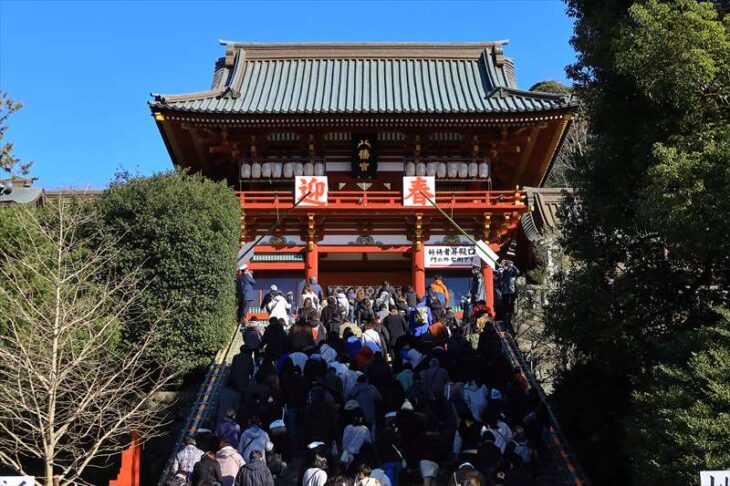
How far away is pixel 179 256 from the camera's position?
58.5 ft

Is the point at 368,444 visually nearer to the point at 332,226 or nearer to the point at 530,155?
the point at 332,226

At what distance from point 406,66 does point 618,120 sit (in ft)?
60.0

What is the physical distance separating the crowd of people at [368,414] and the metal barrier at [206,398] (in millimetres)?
1229

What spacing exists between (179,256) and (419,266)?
396 inches

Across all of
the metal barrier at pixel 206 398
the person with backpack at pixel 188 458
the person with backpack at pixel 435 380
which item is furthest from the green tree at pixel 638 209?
the metal barrier at pixel 206 398

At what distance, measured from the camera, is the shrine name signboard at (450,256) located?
2623cm

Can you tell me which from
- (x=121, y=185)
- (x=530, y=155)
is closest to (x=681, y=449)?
(x=121, y=185)

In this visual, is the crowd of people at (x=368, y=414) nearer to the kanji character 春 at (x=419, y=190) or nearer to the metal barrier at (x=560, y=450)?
the metal barrier at (x=560, y=450)

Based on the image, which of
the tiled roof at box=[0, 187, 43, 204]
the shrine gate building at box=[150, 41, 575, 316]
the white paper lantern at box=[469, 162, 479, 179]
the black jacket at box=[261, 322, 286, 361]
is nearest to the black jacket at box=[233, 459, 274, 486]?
the black jacket at box=[261, 322, 286, 361]

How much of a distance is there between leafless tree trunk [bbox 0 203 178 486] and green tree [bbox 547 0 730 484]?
22.5 feet

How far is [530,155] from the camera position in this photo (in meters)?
28.8

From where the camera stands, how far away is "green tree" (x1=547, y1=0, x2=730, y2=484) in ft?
36.7

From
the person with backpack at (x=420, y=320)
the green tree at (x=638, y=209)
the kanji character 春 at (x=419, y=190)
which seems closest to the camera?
the green tree at (x=638, y=209)

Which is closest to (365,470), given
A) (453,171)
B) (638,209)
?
(638,209)
